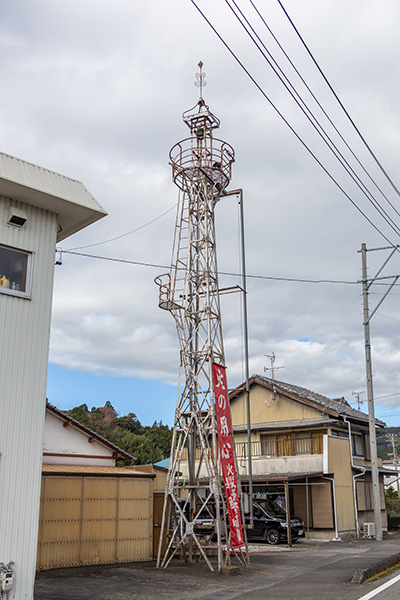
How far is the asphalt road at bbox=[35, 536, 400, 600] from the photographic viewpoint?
36.0ft

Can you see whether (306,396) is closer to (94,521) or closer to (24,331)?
(94,521)

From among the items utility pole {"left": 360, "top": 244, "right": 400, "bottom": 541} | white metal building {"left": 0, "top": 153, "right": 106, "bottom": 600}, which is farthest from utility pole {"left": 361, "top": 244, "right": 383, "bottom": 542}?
white metal building {"left": 0, "top": 153, "right": 106, "bottom": 600}

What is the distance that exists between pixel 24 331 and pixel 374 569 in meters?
10.1

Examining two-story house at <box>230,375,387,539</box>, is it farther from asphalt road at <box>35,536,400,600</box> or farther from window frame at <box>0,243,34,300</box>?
window frame at <box>0,243,34,300</box>

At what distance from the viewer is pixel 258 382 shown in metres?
29.3

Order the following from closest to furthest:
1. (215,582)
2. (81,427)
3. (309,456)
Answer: (215,582)
(81,427)
(309,456)

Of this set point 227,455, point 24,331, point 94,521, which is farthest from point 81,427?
point 24,331

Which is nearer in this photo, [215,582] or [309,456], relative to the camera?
[215,582]

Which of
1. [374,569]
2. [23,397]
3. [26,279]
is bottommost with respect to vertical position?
[374,569]

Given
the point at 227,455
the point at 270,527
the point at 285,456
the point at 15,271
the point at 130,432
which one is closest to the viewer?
the point at 15,271

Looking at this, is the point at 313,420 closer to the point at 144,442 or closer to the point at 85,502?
the point at 85,502

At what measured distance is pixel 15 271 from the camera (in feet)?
32.7

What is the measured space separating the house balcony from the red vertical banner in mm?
11757

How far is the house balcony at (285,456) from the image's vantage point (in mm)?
25688
